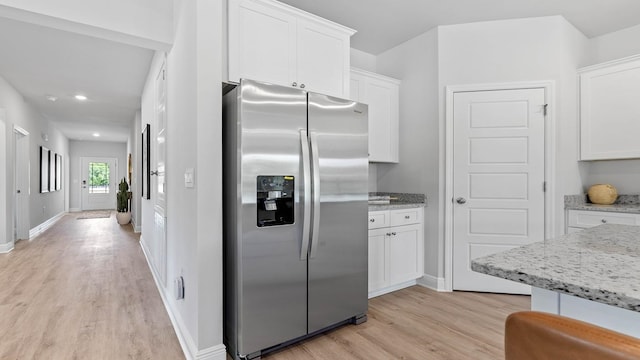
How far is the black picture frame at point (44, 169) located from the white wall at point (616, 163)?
30.7 feet

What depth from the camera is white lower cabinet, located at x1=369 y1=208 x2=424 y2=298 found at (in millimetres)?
3016

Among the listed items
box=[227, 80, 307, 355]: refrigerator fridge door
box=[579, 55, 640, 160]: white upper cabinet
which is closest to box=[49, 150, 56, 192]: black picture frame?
box=[227, 80, 307, 355]: refrigerator fridge door

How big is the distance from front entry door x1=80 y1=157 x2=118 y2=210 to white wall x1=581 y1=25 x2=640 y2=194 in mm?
13215

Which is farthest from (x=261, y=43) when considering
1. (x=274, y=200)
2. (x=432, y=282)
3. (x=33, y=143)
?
(x=33, y=143)

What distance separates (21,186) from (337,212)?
630 cm

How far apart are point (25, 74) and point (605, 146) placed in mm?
7177

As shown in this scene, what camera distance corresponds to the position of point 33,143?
6.45 meters

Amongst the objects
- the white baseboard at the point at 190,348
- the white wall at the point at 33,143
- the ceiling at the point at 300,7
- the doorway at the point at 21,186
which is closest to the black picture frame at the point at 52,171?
the white wall at the point at 33,143

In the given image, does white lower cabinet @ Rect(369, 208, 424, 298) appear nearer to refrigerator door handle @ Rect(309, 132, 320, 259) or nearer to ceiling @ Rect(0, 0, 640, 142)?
refrigerator door handle @ Rect(309, 132, 320, 259)

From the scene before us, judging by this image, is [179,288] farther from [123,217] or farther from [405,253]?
[123,217]

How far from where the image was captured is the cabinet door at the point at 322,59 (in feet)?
8.27

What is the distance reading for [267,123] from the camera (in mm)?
2029

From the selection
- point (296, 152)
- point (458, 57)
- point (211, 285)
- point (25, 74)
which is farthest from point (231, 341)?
A: point (25, 74)

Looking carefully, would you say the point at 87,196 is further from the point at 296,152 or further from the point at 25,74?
the point at 296,152
